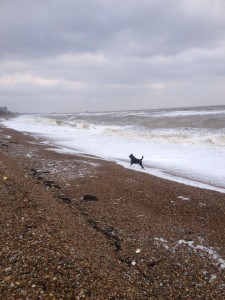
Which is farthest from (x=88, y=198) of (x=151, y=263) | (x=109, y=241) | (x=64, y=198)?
(x=151, y=263)

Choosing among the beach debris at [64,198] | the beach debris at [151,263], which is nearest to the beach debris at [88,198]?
the beach debris at [64,198]

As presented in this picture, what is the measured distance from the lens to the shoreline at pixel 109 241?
3.73 meters

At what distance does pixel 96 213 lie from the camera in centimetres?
639

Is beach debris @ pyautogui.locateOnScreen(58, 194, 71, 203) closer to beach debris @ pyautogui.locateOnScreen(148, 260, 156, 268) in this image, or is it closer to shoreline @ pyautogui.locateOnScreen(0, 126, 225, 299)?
shoreline @ pyautogui.locateOnScreen(0, 126, 225, 299)

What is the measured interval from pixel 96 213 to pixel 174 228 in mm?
1701

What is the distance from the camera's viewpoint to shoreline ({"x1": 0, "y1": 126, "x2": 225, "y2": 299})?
3.73 meters

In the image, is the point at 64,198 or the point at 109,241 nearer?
the point at 109,241

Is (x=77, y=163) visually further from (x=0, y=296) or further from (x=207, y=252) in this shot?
(x=0, y=296)

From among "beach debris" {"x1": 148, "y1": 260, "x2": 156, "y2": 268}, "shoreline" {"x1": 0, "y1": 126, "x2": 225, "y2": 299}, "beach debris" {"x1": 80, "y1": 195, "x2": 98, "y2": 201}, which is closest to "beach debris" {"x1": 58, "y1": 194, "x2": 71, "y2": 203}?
"shoreline" {"x1": 0, "y1": 126, "x2": 225, "y2": 299}

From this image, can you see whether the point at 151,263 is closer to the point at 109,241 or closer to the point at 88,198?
the point at 109,241

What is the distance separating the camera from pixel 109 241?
5027 millimetres

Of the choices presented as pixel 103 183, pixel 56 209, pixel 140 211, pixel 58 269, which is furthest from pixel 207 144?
pixel 58 269

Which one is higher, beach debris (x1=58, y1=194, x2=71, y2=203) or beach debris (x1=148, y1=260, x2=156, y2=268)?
beach debris (x1=58, y1=194, x2=71, y2=203)

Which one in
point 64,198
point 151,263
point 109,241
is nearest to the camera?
point 151,263
